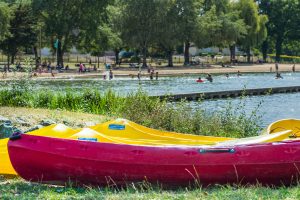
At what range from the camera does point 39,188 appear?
9211mm

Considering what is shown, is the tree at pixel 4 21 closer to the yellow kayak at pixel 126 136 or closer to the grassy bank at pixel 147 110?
the grassy bank at pixel 147 110

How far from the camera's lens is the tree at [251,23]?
9812 centimetres

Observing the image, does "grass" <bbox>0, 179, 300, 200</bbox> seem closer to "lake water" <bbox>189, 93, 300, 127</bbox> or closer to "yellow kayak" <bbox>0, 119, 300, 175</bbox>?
"yellow kayak" <bbox>0, 119, 300, 175</bbox>

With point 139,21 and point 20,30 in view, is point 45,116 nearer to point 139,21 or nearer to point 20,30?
point 20,30

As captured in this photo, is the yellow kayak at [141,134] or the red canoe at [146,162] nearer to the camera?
the red canoe at [146,162]

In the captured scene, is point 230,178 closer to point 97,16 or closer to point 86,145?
point 86,145

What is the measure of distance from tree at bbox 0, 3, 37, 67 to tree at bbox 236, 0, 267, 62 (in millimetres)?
35260

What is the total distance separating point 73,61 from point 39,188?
302 feet

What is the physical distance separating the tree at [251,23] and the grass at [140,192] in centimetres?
8954

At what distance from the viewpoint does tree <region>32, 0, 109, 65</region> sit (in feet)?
260

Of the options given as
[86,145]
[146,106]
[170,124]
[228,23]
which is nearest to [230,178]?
[86,145]

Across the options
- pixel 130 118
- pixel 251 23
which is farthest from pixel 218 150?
pixel 251 23

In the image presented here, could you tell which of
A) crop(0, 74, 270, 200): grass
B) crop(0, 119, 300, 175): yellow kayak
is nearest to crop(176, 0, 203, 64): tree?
crop(0, 74, 270, 200): grass

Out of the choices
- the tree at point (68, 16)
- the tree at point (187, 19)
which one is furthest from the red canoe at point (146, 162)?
the tree at point (187, 19)
